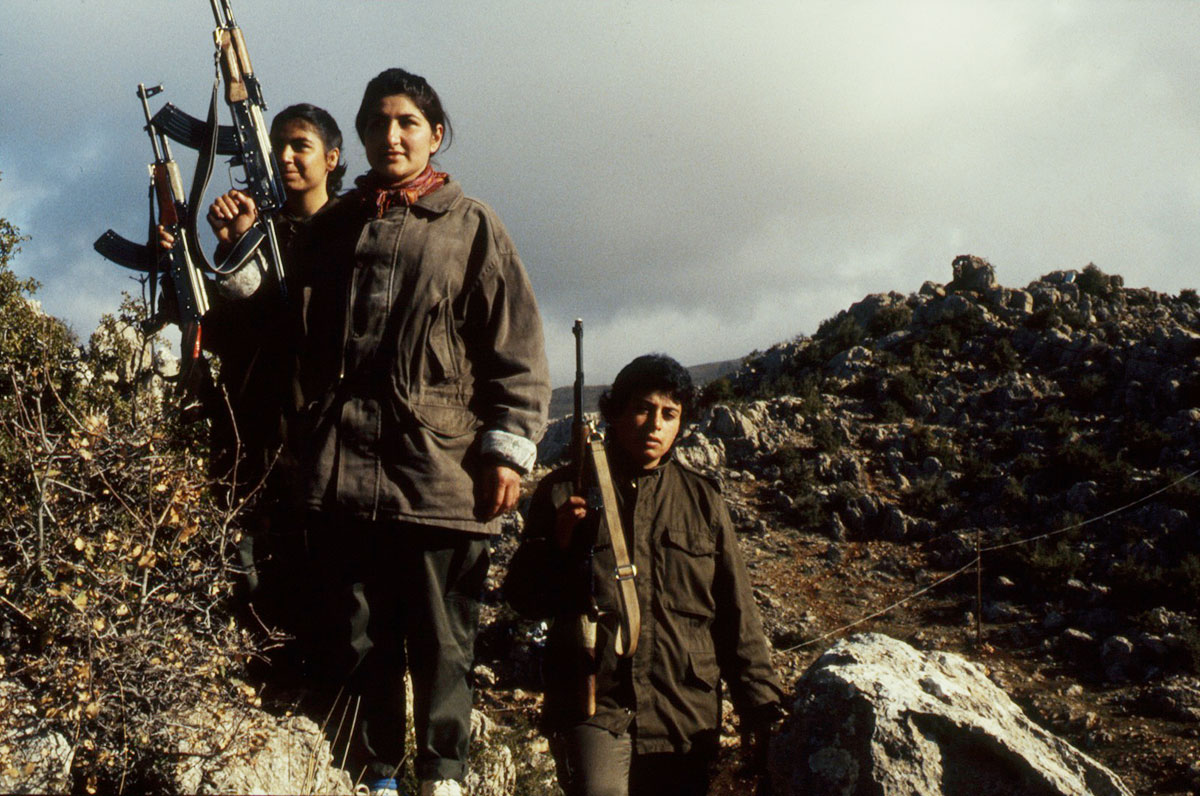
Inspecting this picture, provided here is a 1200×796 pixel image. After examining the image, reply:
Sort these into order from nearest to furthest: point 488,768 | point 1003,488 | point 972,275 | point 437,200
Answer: point 437,200 → point 488,768 → point 1003,488 → point 972,275

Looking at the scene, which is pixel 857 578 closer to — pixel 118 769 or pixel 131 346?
pixel 131 346

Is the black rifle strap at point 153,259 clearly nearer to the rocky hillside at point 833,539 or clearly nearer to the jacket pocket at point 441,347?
the rocky hillside at point 833,539

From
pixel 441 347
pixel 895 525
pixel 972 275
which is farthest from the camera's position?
pixel 972 275

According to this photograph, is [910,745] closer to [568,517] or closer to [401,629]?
[568,517]

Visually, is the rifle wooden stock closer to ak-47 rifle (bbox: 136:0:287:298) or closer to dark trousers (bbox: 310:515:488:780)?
ak-47 rifle (bbox: 136:0:287:298)

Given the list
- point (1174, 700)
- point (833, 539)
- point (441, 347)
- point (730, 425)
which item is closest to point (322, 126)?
point (441, 347)

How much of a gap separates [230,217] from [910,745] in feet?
9.15

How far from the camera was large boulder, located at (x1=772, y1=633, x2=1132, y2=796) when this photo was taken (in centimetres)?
293

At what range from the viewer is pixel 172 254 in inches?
110

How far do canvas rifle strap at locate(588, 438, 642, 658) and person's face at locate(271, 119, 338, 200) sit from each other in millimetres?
1393

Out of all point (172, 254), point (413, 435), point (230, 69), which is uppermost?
point (230, 69)

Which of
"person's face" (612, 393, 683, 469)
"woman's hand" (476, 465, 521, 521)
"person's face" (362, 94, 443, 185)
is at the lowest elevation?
"woman's hand" (476, 465, 521, 521)

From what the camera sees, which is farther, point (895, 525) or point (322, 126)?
point (895, 525)

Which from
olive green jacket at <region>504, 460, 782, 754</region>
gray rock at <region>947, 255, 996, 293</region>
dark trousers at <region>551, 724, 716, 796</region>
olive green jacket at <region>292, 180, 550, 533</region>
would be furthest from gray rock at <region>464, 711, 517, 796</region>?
gray rock at <region>947, 255, 996, 293</region>
